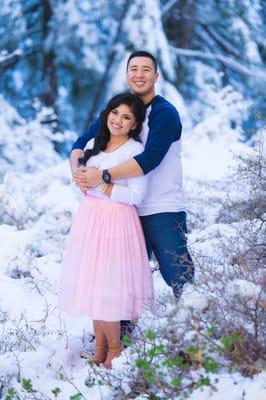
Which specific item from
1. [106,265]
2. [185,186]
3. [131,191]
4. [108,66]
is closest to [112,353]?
[106,265]

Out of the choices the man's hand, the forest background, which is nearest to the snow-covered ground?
the forest background

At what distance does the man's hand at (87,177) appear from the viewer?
3.62 metres

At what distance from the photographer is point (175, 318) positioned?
297cm

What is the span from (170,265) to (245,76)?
9.88 m

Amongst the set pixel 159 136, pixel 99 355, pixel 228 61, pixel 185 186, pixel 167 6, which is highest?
pixel 167 6

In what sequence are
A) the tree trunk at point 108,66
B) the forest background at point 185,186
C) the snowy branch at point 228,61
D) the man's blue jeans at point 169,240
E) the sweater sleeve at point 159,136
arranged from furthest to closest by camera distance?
the snowy branch at point 228,61 < the tree trunk at point 108,66 < the man's blue jeans at point 169,240 < the sweater sleeve at point 159,136 < the forest background at point 185,186

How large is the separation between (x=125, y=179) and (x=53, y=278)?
5.80 ft

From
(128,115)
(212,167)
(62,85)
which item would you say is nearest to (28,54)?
(62,85)

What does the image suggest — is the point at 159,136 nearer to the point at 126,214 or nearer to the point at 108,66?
the point at 126,214

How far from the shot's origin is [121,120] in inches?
147

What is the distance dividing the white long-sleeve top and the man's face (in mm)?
319

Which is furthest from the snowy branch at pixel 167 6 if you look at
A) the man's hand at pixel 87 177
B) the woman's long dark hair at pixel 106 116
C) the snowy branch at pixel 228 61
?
the man's hand at pixel 87 177

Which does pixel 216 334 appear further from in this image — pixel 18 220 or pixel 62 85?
pixel 62 85

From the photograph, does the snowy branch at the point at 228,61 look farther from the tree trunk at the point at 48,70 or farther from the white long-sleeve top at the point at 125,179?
the white long-sleeve top at the point at 125,179
